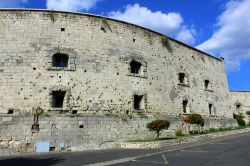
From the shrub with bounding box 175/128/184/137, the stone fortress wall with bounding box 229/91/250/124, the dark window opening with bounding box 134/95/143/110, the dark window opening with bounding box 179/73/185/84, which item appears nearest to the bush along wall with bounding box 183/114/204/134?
the shrub with bounding box 175/128/184/137

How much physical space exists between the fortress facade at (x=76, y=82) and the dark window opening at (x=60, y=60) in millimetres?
61

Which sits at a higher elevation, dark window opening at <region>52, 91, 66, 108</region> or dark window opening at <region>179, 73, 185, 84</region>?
dark window opening at <region>179, 73, 185, 84</region>

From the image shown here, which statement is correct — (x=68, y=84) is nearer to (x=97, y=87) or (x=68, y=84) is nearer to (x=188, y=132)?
(x=97, y=87)

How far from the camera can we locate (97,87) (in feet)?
56.3

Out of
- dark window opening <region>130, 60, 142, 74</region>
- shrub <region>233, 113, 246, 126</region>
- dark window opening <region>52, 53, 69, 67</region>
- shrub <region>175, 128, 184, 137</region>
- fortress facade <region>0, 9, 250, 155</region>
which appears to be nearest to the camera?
fortress facade <region>0, 9, 250, 155</region>

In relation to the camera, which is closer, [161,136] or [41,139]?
[41,139]

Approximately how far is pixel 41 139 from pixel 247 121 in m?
28.6

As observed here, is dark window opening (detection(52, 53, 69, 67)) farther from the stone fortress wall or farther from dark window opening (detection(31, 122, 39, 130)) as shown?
the stone fortress wall

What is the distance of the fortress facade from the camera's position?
49.2 ft

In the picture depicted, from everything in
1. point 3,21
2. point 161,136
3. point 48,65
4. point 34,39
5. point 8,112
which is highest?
point 3,21

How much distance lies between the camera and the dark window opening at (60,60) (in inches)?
665

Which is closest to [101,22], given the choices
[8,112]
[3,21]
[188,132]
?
[3,21]

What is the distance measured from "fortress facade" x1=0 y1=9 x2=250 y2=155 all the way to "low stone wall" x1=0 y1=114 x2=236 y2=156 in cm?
5

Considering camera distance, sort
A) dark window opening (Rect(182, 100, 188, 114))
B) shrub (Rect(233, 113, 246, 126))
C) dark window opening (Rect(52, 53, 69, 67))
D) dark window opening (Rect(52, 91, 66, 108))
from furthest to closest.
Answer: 1. shrub (Rect(233, 113, 246, 126))
2. dark window opening (Rect(182, 100, 188, 114))
3. dark window opening (Rect(52, 53, 69, 67))
4. dark window opening (Rect(52, 91, 66, 108))
